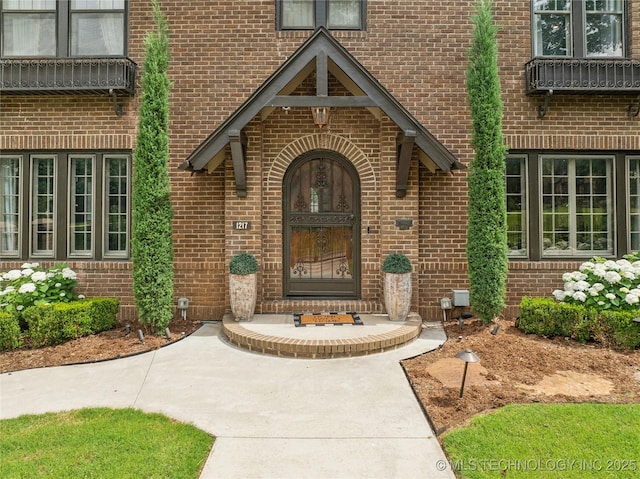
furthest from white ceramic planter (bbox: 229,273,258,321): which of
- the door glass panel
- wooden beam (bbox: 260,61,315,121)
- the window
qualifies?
wooden beam (bbox: 260,61,315,121)

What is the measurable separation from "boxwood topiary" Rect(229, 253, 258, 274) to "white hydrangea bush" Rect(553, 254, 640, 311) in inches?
190

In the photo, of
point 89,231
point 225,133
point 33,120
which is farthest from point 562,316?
point 33,120

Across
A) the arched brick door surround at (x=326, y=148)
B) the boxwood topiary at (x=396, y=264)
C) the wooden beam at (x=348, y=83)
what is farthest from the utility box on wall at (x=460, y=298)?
the wooden beam at (x=348, y=83)

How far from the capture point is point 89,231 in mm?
7137

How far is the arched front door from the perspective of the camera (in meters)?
6.93

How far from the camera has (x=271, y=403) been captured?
3.85m

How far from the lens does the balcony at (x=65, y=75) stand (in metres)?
6.63

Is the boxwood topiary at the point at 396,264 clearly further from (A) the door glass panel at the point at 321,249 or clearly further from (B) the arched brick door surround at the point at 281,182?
(A) the door glass panel at the point at 321,249

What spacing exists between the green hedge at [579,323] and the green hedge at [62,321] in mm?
6603

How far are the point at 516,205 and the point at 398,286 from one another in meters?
2.94

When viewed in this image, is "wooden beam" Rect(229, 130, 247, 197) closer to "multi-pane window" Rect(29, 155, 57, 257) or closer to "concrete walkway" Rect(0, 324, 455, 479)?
"concrete walkway" Rect(0, 324, 455, 479)

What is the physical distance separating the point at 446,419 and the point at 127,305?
5810mm

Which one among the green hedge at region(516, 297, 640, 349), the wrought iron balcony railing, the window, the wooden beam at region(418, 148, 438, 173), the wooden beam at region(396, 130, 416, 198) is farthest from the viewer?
the window

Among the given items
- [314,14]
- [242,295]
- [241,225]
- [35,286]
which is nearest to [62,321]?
[35,286]
